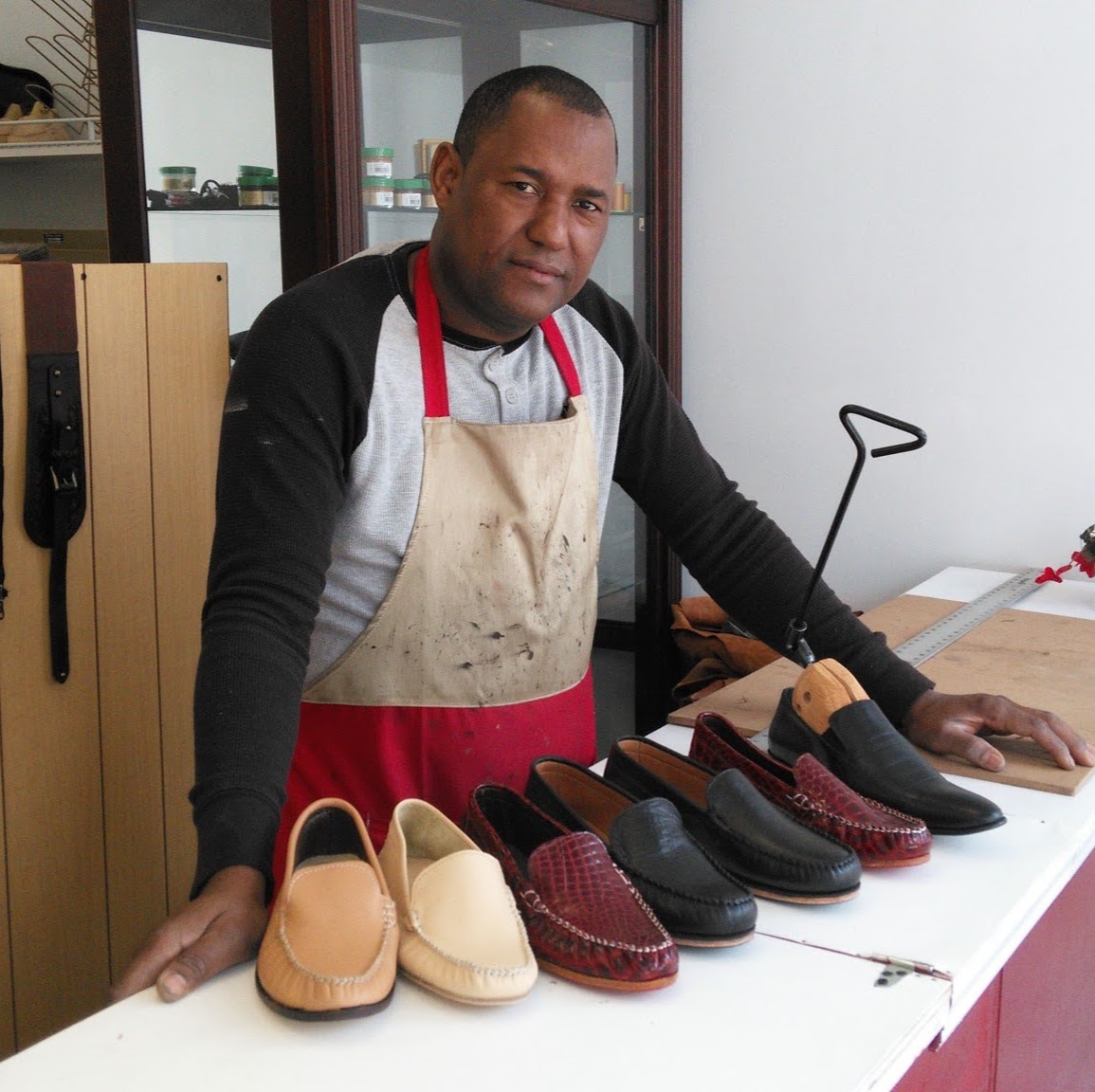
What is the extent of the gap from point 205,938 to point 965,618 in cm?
167

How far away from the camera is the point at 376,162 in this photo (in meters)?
2.42

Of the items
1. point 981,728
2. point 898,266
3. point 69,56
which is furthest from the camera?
point 69,56

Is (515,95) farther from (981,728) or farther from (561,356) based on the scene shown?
(981,728)

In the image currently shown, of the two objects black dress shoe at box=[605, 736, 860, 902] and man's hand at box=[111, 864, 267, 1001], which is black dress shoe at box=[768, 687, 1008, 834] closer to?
black dress shoe at box=[605, 736, 860, 902]

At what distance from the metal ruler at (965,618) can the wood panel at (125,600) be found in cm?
128

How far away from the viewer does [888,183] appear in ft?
9.36

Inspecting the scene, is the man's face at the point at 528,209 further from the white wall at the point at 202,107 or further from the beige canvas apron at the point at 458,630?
the white wall at the point at 202,107

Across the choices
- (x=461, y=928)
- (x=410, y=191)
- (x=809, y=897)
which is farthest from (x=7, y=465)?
(x=809, y=897)

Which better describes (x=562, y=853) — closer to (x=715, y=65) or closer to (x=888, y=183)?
(x=888, y=183)

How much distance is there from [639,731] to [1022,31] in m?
1.76

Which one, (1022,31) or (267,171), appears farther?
(1022,31)

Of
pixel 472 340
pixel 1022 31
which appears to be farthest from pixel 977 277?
pixel 472 340

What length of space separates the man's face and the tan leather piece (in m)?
0.54

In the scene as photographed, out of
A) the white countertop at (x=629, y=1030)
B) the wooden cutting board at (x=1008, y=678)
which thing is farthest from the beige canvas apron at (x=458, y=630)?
the white countertop at (x=629, y=1030)
